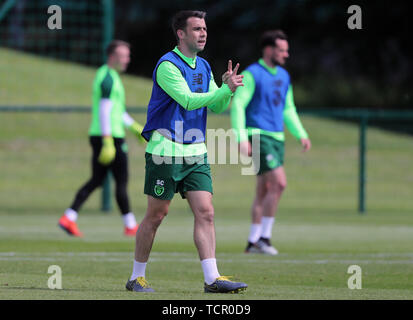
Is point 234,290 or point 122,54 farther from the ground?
point 122,54

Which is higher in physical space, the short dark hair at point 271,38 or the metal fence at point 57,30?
the metal fence at point 57,30

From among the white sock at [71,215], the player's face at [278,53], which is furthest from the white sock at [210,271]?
the white sock at [71,215]

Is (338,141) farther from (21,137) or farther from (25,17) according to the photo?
(25,17)

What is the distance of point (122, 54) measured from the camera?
13.2 m

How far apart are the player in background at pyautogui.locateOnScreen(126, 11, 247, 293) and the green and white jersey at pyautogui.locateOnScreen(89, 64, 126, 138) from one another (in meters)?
5.45

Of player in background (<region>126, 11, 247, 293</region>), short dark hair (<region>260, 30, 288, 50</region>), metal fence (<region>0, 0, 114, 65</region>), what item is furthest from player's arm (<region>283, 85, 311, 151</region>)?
metal fence (<region>0, 0, 114, 65</region>)

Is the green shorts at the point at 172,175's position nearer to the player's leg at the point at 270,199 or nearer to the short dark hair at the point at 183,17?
the short dark hair at the point at 183,17

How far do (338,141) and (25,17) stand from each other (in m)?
Answer: 12.3

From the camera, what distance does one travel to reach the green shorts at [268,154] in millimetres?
11117

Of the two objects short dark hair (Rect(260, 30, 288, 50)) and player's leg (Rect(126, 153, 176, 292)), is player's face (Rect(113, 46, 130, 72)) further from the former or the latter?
player's leg (Rect(126, 153, 176, 292))

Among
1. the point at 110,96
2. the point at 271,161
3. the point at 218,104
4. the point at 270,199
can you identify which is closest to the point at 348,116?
the point at 110,96

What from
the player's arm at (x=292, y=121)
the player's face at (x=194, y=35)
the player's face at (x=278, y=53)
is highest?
the player's face at (x=278, y=53)
